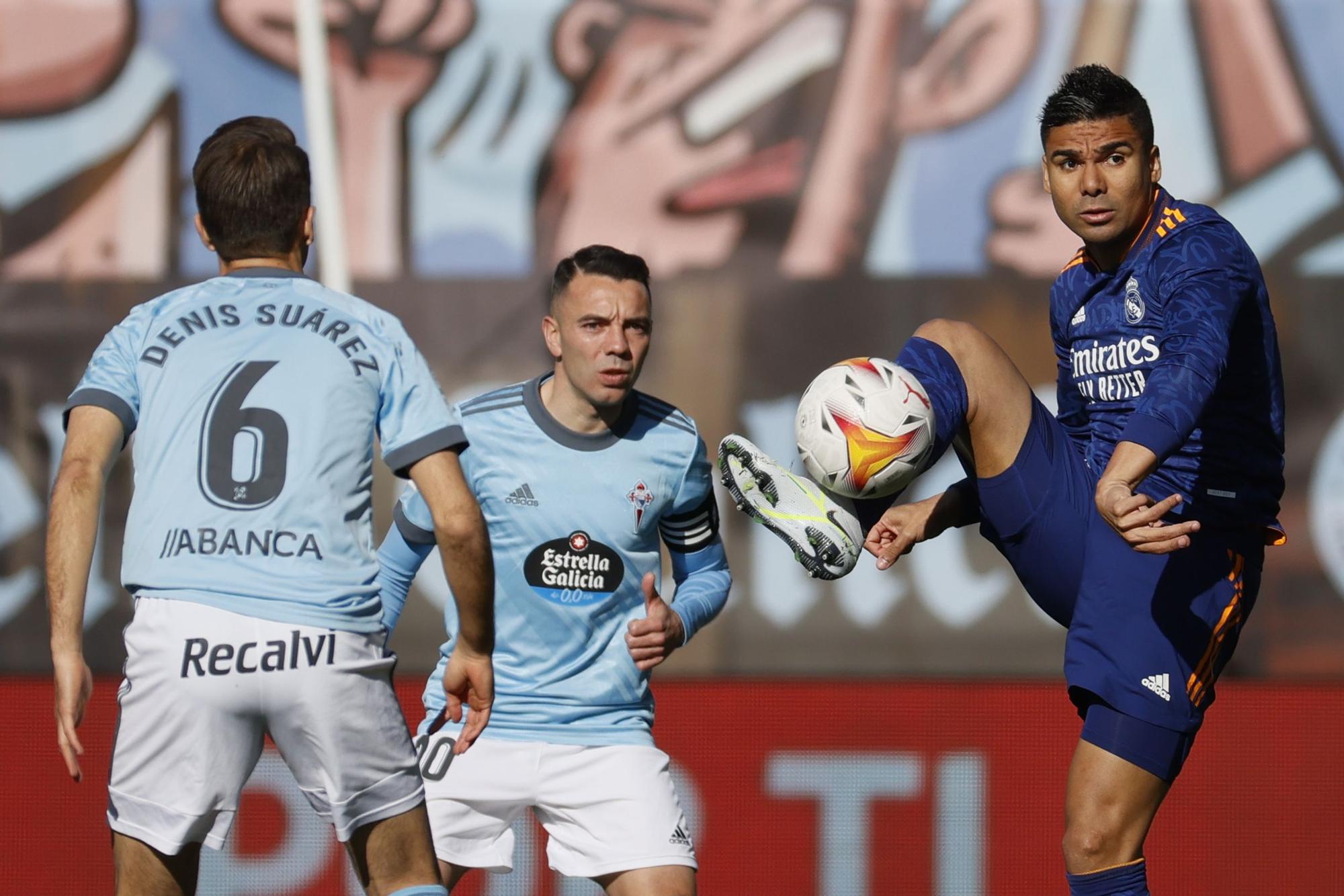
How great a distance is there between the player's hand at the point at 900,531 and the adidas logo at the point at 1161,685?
56 centimetres

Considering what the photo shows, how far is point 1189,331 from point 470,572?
148 cm

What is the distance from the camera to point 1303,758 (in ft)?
18.3

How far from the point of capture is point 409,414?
297 centimetres

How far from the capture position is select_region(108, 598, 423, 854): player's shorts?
2834 millimetres

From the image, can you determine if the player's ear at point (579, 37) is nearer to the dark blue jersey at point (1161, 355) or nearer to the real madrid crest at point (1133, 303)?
the dark blue jersey at point (1161, 355)

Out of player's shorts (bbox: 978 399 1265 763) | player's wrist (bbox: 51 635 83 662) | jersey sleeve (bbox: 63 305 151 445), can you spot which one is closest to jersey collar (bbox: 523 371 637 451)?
player's shorts (bbox: 978 399 1265 763)

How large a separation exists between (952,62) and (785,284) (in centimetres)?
108

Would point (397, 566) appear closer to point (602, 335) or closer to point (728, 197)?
point (602, 335)

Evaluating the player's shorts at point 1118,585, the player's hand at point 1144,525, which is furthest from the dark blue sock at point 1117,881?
the player's hand at point 1144,525

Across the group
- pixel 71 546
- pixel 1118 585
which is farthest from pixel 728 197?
pixel 71 546

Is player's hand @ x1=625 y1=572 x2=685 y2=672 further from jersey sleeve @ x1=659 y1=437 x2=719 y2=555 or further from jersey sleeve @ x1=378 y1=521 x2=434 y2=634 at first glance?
jersey sleeve @ x1=378 y1=521 x2=434 y2=634

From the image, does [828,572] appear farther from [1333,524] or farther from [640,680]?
[1333,524]

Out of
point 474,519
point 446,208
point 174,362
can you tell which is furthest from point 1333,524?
point 174,362

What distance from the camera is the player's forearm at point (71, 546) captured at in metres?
2.86
